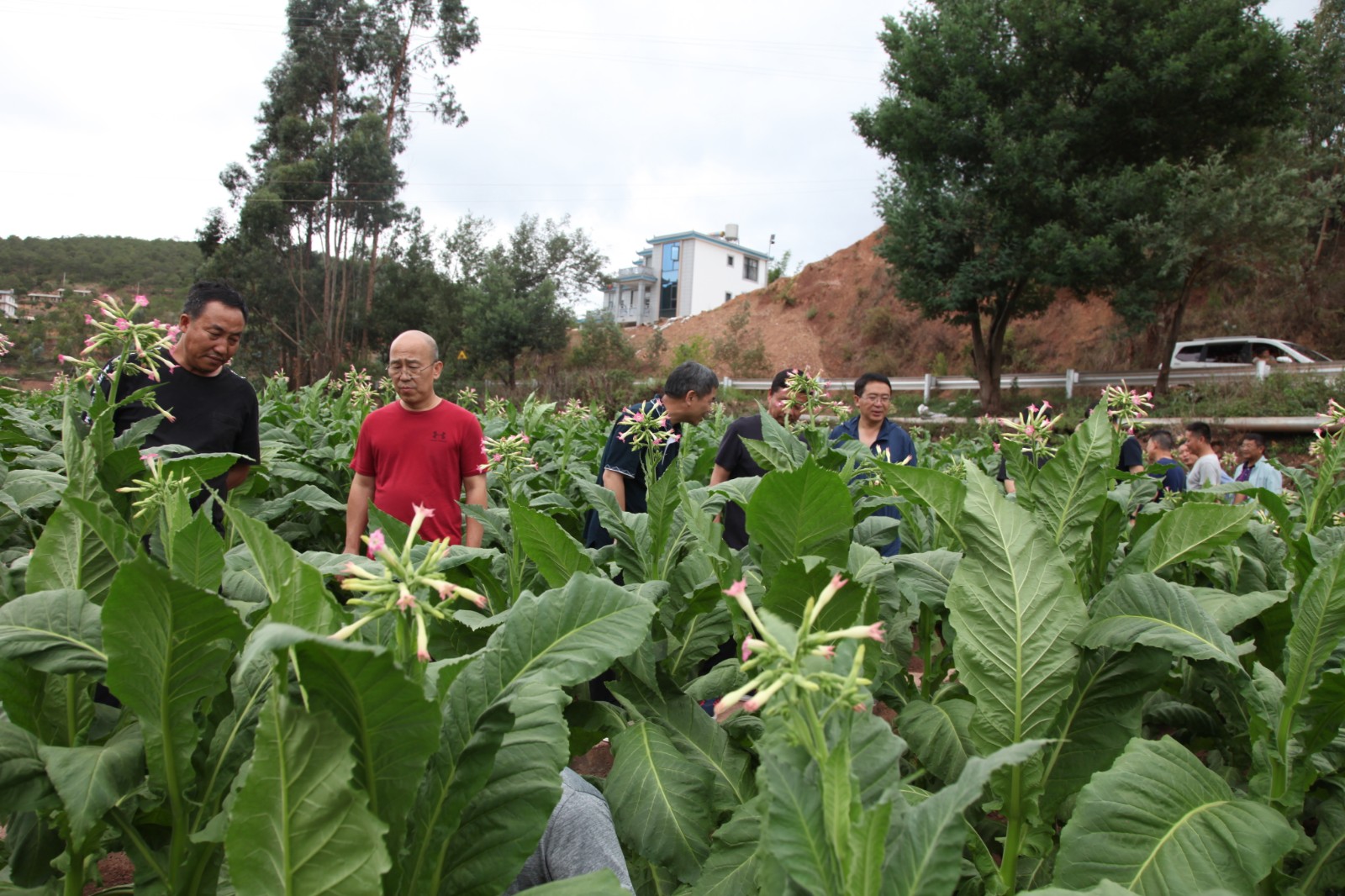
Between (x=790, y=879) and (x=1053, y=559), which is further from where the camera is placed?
(x=1053, y=559)

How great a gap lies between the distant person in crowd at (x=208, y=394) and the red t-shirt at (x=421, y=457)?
0.71 meters

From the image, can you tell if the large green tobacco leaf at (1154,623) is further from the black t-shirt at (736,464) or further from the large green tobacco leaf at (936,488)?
the black t-shirt at (736,464)

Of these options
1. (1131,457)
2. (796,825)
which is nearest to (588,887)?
(796,825)

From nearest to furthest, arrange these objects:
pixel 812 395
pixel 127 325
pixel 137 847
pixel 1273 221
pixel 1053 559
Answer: pixel 137 847
pixel 1053 559
pixel 127 325
pixel 812 395
pixel 1273 221

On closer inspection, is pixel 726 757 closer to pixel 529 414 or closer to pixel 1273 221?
pixel 529 414

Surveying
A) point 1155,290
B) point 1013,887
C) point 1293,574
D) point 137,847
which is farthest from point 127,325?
point 1155,290

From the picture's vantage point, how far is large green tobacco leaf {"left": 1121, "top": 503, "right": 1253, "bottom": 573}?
1980mm

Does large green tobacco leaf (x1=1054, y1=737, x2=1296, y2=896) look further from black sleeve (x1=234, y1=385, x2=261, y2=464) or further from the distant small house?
the distant small house

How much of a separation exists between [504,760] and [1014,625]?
1.03 m

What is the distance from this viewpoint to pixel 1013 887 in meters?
1.78

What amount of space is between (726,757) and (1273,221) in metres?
27.6

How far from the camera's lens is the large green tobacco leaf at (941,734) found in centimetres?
190

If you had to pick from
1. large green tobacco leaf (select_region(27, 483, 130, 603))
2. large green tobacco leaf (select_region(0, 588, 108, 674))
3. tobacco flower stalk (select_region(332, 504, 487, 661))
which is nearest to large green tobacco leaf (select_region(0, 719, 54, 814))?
large green tobacco leaf (select_region(0, 588, 108, 674))

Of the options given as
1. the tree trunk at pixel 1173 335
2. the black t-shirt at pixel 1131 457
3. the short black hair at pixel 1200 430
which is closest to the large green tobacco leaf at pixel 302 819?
the black t-shirt at pixel 1131 457
